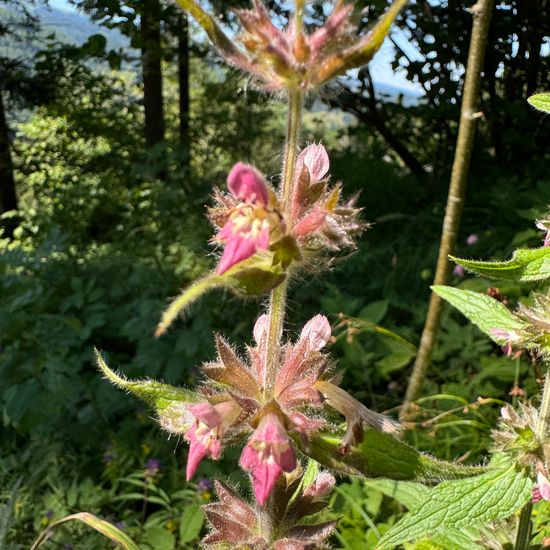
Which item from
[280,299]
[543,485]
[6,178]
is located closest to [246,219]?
[280,299]

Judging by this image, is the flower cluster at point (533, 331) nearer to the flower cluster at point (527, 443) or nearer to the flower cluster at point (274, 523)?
the flower cluster at point (527, 443)

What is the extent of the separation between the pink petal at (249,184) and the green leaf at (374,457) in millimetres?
340

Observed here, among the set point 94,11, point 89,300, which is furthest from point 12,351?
point 94,11

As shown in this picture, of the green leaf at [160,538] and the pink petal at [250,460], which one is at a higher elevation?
the pink petal at [250,460]

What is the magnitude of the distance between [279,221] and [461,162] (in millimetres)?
1285

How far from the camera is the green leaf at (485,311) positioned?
3.93ft

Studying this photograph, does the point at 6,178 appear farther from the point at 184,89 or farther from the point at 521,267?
the point at 521,267

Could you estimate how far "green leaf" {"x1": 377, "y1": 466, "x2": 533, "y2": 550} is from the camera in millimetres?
953

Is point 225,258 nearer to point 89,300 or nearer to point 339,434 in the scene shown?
point 339,434

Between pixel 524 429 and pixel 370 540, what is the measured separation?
88 cm

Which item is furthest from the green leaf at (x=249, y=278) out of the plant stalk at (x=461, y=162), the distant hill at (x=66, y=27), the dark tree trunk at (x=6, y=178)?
the dark tree trunk at (x=6, y=178)

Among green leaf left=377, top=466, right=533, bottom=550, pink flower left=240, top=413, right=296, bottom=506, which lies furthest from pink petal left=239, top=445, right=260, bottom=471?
green leaf left=377, top=466, right=533, bottom=550

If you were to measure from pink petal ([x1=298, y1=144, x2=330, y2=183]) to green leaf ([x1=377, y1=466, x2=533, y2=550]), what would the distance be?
565 millimetres

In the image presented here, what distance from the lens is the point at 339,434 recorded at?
2.74 feet
